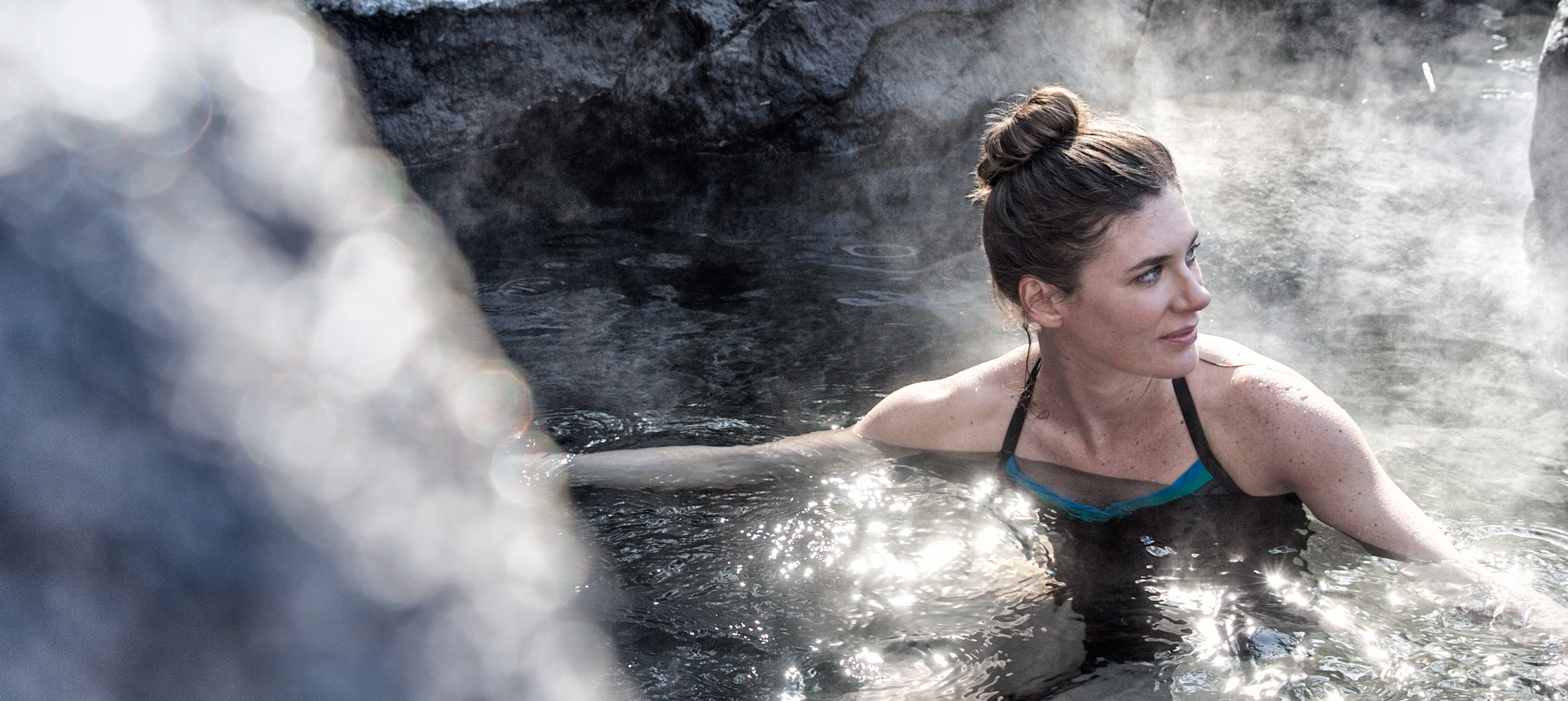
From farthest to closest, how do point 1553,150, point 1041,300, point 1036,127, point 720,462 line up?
point 1553,150, point 720,462, point 1041,300, point 1036,127

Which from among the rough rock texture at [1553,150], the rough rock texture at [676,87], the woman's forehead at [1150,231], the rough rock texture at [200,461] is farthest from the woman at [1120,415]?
the rough rock texture at [676,87]

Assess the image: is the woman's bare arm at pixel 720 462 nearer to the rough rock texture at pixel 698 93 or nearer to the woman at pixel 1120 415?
the woman at pixel 1120 415

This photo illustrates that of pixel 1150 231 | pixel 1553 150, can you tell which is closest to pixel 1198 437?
pixel 1150 231

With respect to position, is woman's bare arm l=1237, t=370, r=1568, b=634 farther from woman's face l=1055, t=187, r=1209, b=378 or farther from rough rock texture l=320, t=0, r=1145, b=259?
rough rock texture l=320, t=0, r=1145, b=259

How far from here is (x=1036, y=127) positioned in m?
2.34

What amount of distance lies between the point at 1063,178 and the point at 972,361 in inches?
61.8

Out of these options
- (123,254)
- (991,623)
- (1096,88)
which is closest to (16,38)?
(123,254)

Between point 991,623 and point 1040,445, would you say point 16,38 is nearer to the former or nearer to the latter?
point 991,623

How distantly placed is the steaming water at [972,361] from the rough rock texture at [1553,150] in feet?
0.52

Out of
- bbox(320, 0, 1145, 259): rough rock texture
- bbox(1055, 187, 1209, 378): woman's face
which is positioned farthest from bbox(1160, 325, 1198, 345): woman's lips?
bbox(320, 0, 1145, 259): rough rock texture

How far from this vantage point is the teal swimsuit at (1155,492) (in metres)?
2.51

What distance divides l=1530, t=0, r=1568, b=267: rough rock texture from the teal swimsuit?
2.55 metres

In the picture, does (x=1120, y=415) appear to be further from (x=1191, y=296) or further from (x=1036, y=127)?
(x=1036, y=127)

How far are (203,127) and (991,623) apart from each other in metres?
2.43
